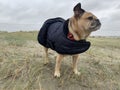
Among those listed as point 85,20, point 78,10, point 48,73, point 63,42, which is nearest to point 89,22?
point 85,20

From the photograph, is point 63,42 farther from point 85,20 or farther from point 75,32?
point 85,20

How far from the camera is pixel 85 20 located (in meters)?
5.70

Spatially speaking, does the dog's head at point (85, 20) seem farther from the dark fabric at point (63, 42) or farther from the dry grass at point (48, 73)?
the dry grass at point (48, 73)

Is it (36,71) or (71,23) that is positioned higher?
(71,23)

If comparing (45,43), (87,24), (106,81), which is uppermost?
(87,24)

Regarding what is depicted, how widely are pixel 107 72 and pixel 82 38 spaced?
1523 mm

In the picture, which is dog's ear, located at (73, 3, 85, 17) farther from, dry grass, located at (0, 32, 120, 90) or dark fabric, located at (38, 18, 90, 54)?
dry grass, located at (0, 32, 120, 90)

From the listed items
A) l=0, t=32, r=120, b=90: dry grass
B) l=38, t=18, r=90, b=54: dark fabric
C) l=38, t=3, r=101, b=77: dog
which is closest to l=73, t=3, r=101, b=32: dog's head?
l=38, t=3, r=101, b=77: dog

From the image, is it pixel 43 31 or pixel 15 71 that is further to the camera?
pixel 43 31

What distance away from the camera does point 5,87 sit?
580 cm

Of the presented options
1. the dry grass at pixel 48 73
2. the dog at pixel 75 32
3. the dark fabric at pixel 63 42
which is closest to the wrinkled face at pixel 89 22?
the dog at pixel 75 32

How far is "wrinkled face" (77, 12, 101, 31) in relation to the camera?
5.62 metres

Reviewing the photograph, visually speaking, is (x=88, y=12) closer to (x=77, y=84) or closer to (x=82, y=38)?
(x=82, y=38)

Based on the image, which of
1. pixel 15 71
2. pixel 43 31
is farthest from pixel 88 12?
pixel 15 71
